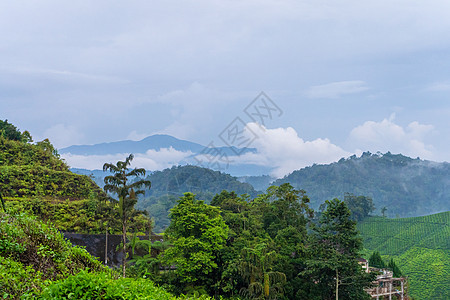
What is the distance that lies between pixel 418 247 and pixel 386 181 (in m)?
76.4

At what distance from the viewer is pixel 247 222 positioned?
58.5 feet

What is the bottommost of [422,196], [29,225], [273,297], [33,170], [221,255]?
[273,297]

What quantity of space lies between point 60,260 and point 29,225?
23.5 inches

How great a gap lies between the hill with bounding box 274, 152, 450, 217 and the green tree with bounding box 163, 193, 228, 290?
9490 centimetres

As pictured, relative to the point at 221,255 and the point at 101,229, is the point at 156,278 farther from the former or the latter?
the point at 101,229

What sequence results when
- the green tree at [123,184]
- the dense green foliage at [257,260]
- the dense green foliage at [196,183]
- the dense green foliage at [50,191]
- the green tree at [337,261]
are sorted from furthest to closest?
the dense green foliage at [196,183]
the dense green foliage at [50,191]
the green tree at [337,261]
the dense green foliage at [257,260]
the green tree at [123,184]

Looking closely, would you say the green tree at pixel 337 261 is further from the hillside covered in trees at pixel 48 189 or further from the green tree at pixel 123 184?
the hillside covered in trees at pixel 48 189

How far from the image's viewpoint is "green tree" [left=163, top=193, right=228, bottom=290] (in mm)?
14250

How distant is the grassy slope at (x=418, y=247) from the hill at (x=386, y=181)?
55860 mm

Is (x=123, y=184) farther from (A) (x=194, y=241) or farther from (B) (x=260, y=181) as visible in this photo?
(B) (x=260, y=181)

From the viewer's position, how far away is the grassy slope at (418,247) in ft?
108

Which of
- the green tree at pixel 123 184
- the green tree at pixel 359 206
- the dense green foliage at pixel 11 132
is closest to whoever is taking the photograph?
the green tree at pixel 123 184

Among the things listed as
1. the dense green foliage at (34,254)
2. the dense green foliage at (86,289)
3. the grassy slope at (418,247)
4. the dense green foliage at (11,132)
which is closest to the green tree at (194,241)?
the dense green foliage at (34,254)

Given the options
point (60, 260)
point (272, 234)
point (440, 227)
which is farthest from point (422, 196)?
point (60, 260)
